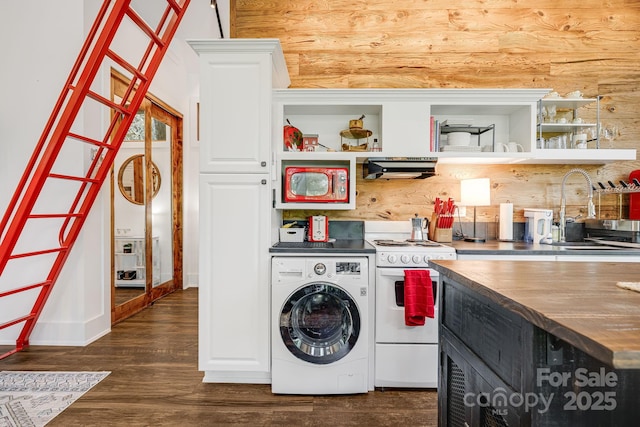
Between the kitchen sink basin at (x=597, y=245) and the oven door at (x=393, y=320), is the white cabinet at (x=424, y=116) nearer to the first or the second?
the kitchen sink basin at (x=597, y=245)

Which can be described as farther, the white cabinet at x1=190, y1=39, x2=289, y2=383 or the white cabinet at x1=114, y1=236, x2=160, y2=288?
the white cabinet at x1=114, y1=236, x2=160, y2=288

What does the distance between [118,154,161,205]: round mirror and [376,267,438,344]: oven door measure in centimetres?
293

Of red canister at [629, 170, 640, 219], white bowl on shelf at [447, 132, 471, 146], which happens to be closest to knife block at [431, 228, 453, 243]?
white bowl on shelf at [447, 132, 471, 146]

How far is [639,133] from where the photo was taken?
2889 mm

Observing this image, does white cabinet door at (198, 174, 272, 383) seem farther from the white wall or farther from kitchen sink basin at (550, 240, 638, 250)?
kitchen sink basin at (550, 240, 638, 250)

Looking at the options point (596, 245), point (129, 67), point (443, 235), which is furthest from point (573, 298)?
point (129, 67)

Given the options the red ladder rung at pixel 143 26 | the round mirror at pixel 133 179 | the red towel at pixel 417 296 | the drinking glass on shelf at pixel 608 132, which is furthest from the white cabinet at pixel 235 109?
the drinking glass on shelf at pixel 608 132

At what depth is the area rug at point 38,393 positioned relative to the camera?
71.6 inches

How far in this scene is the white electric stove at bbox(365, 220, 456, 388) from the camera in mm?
2117

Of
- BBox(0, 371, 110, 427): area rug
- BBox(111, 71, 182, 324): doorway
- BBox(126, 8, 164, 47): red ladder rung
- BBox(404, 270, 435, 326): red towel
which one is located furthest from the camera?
BBox(111, 71, 182, 324): doorway

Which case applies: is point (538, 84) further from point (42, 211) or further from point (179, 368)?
point (42, 211)

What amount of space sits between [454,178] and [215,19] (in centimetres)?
312

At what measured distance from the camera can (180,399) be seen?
200 centimetres

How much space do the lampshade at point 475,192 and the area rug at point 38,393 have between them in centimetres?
304
